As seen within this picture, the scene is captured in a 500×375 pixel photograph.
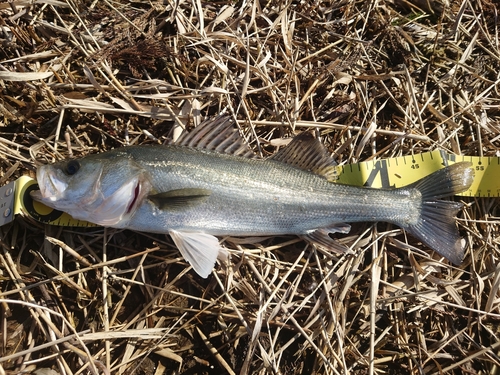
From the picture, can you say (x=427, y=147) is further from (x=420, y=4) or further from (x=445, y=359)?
(x=445, y=359)

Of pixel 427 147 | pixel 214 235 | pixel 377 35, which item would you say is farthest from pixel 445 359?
pixel 377 35

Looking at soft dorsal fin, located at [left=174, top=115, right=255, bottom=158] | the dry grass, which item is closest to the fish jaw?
the dry grass

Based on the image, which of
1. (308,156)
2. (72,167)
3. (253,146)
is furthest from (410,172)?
(72,167)

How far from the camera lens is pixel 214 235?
3174mm

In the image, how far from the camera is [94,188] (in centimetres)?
284

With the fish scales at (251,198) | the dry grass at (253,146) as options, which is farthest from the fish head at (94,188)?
the dry grass at (253,146)

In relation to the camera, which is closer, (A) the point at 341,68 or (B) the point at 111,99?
(B) the point at 111,99

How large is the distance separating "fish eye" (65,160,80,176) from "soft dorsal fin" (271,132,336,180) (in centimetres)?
162

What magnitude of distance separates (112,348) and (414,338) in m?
2.70

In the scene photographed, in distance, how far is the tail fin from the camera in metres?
3.27

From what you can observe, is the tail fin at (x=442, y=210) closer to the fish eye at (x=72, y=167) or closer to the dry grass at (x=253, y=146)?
the dry grass at (x=253, y=146)

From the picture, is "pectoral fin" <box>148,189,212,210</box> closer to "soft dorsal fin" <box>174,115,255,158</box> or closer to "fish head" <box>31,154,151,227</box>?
"fish head" <box>31,154,151,227</box>

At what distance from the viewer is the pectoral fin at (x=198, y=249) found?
294 centimetres

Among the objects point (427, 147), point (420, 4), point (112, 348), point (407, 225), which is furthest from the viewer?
point (420, 4)
